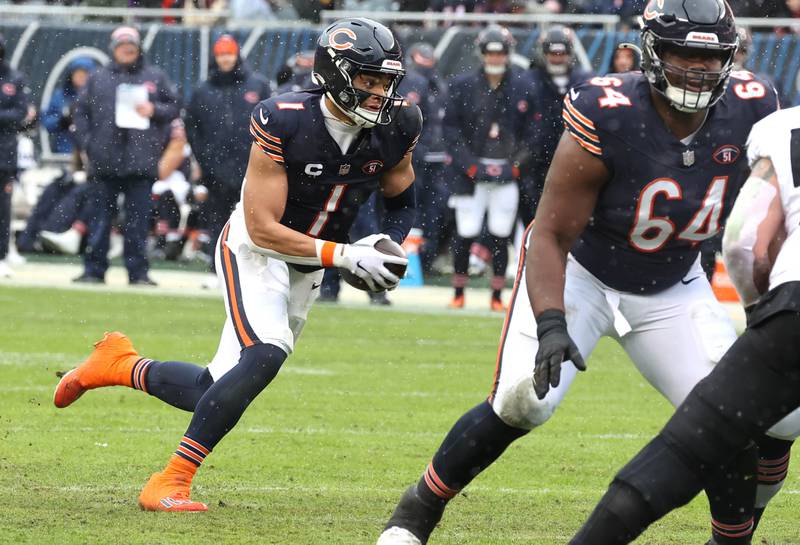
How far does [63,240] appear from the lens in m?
15.2

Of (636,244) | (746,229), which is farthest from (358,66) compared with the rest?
(746,229)

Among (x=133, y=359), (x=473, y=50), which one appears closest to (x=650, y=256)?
(x=133, y=359)

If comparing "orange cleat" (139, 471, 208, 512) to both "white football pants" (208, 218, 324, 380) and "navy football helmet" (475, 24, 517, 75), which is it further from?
"navy football helmet" (475, 24, 517, 75)

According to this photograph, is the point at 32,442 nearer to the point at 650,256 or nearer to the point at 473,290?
the point at 650,256

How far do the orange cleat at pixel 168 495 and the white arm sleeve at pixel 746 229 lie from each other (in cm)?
204

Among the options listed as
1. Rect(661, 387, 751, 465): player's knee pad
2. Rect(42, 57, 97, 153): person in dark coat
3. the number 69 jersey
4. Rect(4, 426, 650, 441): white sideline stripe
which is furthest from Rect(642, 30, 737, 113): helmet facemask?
Rect(42, 57, 97, 153): person in dark coat

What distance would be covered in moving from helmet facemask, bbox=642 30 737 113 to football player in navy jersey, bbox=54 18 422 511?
1.24 m

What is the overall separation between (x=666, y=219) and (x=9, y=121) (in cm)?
934

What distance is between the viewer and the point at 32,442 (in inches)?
243

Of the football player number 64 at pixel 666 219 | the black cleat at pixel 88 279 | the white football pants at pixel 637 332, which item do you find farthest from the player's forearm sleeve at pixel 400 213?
the black cleat at pixel 88 279

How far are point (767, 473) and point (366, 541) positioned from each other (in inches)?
47.3

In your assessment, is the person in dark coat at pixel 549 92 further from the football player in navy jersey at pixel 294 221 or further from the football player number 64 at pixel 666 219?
the football player number 64 at pixel 666 219

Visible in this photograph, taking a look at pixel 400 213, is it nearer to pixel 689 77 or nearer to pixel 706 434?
pixel 689 77

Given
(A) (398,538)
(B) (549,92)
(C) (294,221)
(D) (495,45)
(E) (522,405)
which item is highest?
(E) (522,405)
